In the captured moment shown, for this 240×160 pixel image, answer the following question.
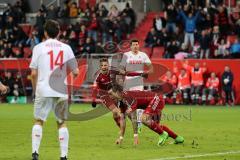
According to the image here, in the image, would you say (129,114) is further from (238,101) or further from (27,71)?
(27,71)

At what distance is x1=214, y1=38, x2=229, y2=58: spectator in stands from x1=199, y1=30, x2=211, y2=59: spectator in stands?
1.47ft

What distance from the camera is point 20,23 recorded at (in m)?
44.0

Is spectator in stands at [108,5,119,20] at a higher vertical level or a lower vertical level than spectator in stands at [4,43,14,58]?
higher

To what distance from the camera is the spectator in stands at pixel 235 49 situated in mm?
35719

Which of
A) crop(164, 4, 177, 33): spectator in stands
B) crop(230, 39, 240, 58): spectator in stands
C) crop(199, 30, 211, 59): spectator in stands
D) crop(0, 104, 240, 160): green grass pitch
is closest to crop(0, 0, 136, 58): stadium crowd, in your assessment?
crop(164, 4, 177, 33): spectator in stands

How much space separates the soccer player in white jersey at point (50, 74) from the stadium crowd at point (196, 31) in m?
23.0

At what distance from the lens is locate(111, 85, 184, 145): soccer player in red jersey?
17328 millimetres

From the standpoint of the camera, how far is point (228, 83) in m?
34.9

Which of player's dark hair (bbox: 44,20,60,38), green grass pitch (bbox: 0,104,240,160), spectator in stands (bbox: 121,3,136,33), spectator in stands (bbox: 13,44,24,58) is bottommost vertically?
green grass pitch (bbox: 0,104,240,160)

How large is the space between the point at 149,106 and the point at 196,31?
2103 centimetres

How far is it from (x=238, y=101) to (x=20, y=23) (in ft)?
48.2

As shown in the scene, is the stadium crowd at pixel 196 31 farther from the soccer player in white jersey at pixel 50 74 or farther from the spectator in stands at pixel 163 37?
the soccer player in white jersey at pixel 50 74

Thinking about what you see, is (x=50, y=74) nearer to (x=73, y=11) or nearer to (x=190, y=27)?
(x=190, y=27)

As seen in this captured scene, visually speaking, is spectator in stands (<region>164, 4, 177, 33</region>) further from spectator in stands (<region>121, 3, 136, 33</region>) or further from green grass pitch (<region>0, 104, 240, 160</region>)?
green grass pitch (<region>0, 104, 240, 160</region>)
